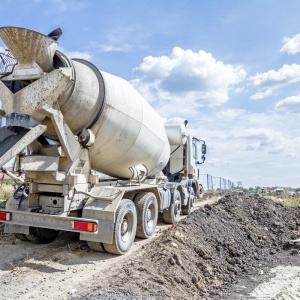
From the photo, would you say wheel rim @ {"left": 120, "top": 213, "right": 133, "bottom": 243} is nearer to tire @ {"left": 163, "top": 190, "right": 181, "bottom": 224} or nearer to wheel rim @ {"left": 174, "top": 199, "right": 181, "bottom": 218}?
tire @ {"left": 163, "top": 190, "right": 181, "bottom": 224}

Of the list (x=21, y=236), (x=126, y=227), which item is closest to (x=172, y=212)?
(x=126, y=227)

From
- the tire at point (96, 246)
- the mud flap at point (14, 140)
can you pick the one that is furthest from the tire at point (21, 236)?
the mud flap at point (14, 140)

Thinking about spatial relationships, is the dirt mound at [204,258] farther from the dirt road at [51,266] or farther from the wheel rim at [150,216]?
the wheel rim at [150,216]

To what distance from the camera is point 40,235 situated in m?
7.33

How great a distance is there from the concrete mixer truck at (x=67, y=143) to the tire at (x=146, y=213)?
2 centimetres

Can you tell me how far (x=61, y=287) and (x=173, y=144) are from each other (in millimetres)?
8190

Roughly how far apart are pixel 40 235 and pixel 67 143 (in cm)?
243

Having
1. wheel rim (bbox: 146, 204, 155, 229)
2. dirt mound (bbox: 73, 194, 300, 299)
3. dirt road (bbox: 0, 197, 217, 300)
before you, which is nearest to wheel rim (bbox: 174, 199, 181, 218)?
dirt mound (bbox: 73, 194, 300, 299)

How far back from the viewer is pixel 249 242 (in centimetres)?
823

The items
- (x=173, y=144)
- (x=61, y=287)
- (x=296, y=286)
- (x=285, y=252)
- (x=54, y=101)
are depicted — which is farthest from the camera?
(x=173, y=144)

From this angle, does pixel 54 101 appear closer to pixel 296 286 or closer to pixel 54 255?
pixel 54 255

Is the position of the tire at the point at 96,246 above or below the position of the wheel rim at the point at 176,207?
below

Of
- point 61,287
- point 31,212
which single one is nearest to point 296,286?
point 61,287

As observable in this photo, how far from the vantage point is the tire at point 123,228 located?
632cm
